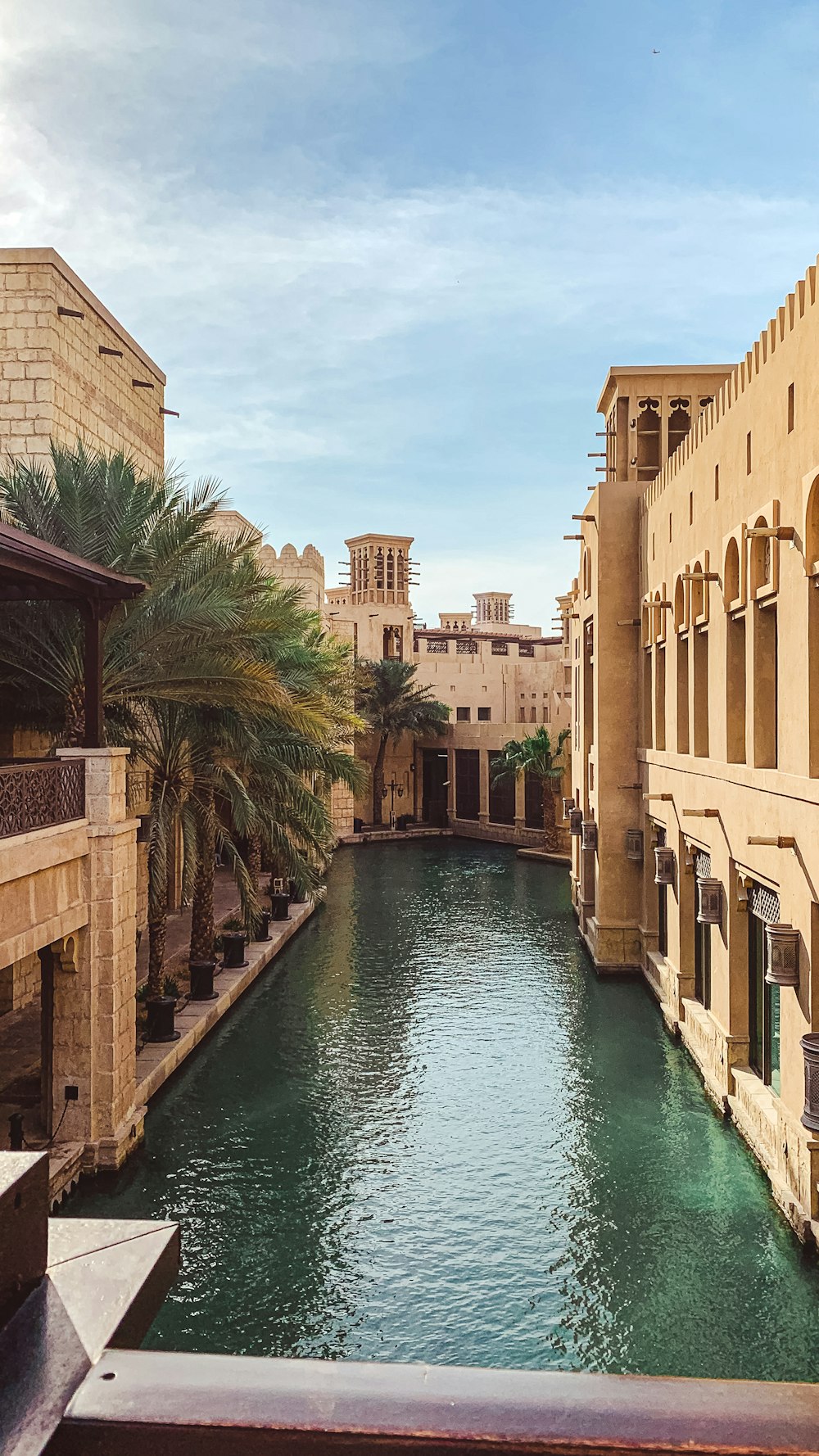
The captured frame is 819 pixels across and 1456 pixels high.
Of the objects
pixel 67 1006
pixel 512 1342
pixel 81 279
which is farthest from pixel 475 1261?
pixel 81 279

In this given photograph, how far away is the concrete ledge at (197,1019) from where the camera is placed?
39.2ft

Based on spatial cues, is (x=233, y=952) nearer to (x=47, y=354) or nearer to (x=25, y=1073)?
(x=25, y=1073)

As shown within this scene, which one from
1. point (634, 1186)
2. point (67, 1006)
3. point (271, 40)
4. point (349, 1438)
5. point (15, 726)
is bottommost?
point (634, 1186)

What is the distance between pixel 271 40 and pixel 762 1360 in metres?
13.2

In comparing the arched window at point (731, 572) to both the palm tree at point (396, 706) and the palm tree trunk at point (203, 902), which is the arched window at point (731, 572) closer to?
the palm tree trunk at point (203, 902)

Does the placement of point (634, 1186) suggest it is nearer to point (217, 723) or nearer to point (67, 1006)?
point (67, 1006)

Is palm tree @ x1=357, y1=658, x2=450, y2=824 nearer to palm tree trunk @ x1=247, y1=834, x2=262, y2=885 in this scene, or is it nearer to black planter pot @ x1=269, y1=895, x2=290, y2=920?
palm tree trunk @ x1=247, y1=834, x2=262, y2=885

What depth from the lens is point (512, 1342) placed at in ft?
23.1

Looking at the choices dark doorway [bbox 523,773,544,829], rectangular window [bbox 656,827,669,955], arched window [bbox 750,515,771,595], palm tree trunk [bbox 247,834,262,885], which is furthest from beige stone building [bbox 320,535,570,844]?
arched window [bbox 750,515,771,595]

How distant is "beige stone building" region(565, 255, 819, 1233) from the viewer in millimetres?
8672

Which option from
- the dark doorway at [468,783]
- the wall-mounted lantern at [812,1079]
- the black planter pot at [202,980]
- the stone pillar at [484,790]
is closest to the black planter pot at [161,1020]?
the black planter pot at [202,980]

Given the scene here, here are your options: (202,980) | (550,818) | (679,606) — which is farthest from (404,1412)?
(550,818)

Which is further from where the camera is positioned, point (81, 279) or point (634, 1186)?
point (81, 279)

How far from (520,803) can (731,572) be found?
2622 centimetres
